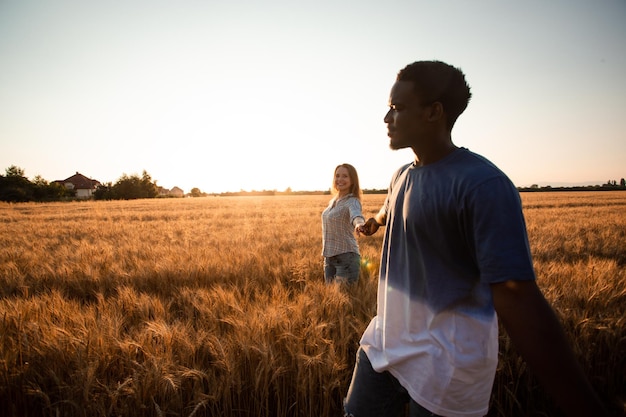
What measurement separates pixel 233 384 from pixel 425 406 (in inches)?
45.7

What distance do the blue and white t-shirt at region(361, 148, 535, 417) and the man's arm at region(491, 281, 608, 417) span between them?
0.06 meters

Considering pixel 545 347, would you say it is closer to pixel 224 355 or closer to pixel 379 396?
pixel 379 396

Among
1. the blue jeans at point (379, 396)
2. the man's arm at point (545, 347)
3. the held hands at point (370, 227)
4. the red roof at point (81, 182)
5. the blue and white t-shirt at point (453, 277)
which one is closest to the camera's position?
the man's arm at point (545, 347)

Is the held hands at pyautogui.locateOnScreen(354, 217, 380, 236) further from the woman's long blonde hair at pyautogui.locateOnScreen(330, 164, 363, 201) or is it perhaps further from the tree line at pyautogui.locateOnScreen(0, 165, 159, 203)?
the tree line at pyautogui.locateOnScreen(0, 165, 159, 203)

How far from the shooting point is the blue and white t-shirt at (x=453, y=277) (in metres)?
0.85

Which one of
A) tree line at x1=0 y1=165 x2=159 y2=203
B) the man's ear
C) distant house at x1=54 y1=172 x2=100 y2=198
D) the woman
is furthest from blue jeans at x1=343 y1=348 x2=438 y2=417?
distant house at x1=54 y1=172 x2=100 y2=198

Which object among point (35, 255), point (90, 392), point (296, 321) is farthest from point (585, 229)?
point (35, 255)

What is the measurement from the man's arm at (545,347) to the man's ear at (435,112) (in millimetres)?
650

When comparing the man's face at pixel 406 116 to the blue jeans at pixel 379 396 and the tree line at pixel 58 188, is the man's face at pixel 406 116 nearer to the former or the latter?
the blue jeans at pixel 379 396

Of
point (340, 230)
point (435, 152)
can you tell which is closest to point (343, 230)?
point (340, 230)

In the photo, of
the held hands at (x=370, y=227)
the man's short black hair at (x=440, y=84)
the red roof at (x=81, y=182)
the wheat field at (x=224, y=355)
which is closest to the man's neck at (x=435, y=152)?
the man's short black hair at (x=440, y=84)

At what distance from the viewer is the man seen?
0.82 metres

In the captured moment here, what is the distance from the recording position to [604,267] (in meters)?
3.77

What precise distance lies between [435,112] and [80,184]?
91339 mm
